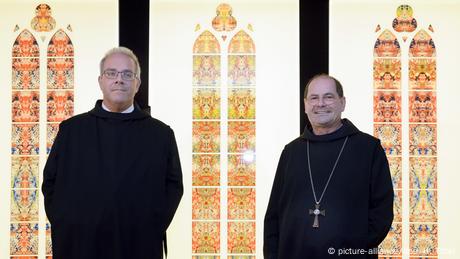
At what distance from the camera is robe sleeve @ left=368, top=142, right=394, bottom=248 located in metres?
3.04

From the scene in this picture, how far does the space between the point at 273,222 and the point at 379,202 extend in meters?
0.60

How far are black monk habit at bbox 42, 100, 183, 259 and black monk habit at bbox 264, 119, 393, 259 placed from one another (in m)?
0.59

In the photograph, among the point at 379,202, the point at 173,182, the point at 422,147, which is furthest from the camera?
the point at 422,147

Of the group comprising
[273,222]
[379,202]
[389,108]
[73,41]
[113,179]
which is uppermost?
A: [73,41]

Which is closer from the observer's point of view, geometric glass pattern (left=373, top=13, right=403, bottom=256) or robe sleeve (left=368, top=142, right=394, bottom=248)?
robe sleeve (left=368, top=142, right=394, bottom=248)

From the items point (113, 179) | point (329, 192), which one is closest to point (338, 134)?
point (329, 192)

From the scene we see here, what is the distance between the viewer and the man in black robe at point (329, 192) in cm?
305

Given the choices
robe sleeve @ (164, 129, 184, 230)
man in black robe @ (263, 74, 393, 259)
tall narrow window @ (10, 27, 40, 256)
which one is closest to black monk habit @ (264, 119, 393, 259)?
man in black robe @ (263, 74, 393, 259)

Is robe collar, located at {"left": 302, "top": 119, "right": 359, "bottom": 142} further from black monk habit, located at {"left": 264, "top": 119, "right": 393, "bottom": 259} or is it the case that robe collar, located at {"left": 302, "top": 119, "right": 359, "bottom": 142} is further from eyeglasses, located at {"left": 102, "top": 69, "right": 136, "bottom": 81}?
eyeglasses, located at {"left": 102, "top": 69, "right": 136, "bottom": 81}

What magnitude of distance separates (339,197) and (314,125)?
0.42 meters

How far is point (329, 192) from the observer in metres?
3.15

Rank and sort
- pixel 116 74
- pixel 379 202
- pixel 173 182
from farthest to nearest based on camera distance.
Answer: pixel 173 182 < pixel 116 74 < pixel 379 202

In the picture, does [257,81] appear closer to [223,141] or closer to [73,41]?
[223,141]

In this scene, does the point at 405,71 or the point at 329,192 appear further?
the point at 405,71
